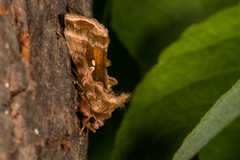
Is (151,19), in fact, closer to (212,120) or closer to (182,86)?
(182,86)

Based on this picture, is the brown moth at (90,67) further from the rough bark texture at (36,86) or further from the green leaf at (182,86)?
the green leaf at (182,86)

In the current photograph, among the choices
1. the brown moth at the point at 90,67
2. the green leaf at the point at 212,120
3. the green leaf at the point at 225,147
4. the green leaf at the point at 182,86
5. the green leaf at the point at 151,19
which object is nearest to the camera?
the green leaf at the point at 212,120

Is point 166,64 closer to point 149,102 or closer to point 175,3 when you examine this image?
point 149,102

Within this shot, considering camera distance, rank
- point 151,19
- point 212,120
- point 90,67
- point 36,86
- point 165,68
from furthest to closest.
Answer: point 151,19, point 165,68, point 90,67, point 212,120, point 36,86

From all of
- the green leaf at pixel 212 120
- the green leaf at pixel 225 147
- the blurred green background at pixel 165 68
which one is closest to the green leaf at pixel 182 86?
the blurred green background at pixel 165 68

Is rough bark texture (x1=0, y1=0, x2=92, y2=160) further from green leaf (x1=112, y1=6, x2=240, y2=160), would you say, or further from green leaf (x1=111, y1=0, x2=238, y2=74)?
green leaf (x1=111, y1=0, x2=238, y2=74)

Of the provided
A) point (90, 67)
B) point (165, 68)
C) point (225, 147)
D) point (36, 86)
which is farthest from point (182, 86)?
point (36, 86)
